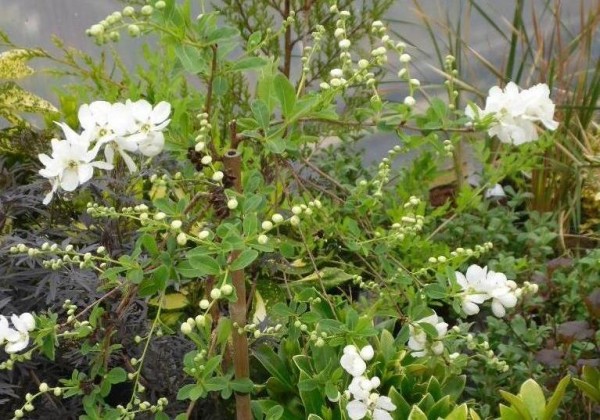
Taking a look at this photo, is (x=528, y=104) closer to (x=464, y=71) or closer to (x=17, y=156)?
(x=17, y=156)

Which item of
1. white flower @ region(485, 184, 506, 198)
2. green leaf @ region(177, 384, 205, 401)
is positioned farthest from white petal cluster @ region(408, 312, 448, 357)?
white flower @ region(485, 184, 506, 198)

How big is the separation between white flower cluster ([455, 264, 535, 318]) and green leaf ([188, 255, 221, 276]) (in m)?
0.37

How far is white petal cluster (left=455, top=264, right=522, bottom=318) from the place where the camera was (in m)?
1.10

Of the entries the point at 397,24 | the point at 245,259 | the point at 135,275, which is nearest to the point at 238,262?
the point at 245,259

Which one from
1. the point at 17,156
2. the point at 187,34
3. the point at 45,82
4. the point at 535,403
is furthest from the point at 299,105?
the point at 45,82

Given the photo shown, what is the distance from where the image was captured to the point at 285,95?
94 centimetres

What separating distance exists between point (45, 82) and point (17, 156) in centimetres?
68

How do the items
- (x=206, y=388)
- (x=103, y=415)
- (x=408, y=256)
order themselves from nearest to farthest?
(x=206, y=388) → (x=103, y=415) → (x=408, y=256)

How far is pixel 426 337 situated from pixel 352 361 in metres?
0.24

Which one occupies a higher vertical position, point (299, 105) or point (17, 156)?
point (299, 105)

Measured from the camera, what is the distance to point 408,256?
186 centimetres

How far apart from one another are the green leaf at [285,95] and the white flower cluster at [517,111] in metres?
0.22

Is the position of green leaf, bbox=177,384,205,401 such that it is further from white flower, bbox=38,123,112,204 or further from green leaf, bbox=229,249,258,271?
white flower, bbox=38,123,112,204

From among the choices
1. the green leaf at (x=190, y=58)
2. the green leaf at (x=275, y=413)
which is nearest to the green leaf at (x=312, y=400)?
the green leaf at (x=275, y=413)
